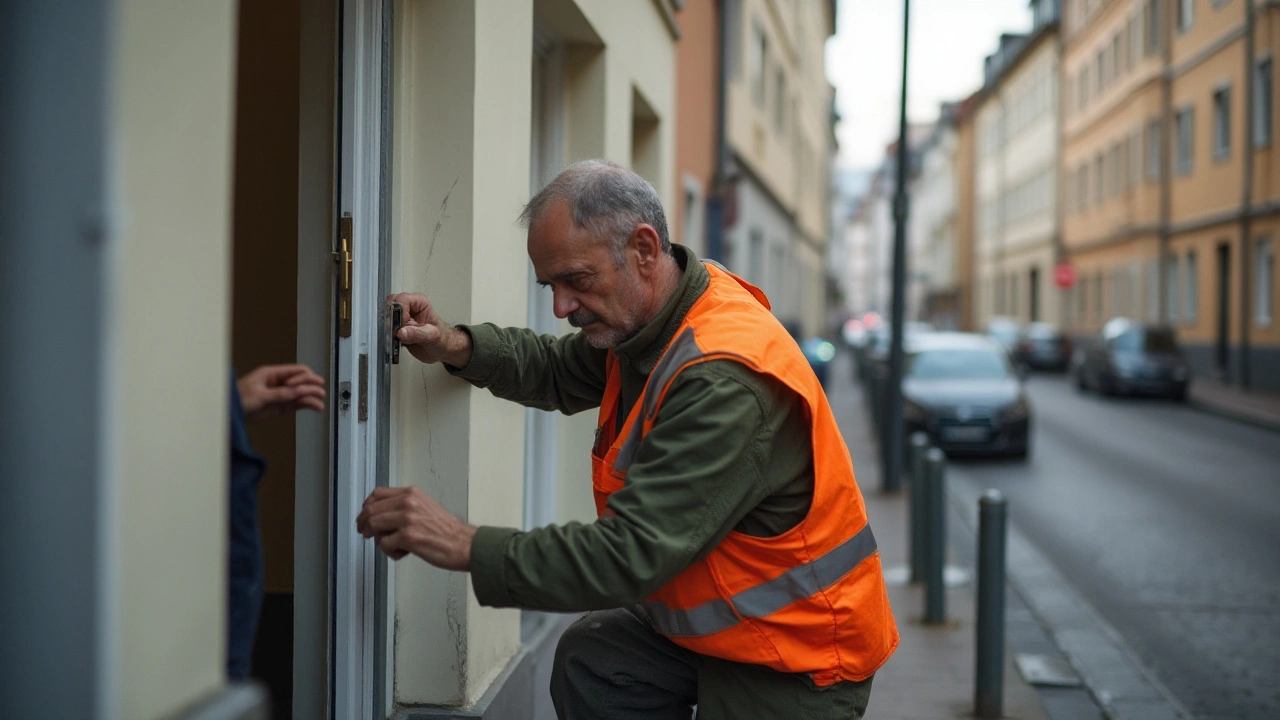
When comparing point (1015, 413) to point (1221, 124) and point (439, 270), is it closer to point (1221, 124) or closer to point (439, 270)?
point (439, 270)

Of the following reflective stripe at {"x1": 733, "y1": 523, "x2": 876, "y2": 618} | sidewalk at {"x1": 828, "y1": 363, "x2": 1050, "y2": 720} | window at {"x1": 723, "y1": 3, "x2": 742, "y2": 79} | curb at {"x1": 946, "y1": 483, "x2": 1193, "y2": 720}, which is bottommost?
curb at {"x1": 946, "y1": 483, "x2": 1193, "y2": 720}

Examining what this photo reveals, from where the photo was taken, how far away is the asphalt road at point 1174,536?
6.20 m

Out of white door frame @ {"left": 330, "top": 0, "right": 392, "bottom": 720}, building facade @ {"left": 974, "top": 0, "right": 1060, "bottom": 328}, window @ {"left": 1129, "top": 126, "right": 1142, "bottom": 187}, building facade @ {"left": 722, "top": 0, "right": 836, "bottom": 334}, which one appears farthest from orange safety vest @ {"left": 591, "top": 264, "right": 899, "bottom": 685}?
building facade @ {"left": 974, "top": 0, "right": 1060, "bottom": 328}

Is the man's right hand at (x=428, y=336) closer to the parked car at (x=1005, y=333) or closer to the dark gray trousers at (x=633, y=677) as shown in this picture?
the dark gray trousers at (x=633, y=677)

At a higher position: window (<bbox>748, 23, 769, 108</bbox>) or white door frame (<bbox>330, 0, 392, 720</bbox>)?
window (<bbox>748, 23, 769, 108</bbox>)

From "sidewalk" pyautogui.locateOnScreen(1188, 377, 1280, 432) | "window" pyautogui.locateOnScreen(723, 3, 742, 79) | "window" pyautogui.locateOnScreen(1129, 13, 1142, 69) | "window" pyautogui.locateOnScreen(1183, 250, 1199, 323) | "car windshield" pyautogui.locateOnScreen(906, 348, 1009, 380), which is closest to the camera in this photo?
"window" pyautogui.locateOnScreen(723, 3, 742, 79)

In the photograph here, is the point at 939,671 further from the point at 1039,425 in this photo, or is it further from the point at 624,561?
the point at 1039,425

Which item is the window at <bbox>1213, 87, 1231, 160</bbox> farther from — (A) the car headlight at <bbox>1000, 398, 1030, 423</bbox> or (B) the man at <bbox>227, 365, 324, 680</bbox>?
(B) the man at <bbox>227, 365, 324, 680</bbox>

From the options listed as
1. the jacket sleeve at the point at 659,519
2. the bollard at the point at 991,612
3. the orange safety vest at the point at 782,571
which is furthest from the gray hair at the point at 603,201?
the bollard at the point at 991,612

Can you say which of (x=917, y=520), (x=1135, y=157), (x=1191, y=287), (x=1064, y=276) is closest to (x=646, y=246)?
(x=917, y=520)

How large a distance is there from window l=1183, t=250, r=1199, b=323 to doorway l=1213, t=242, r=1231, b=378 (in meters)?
1.85

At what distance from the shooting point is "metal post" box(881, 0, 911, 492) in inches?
453

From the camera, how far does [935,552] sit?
6500mm

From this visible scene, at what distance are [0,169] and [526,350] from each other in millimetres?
1991
